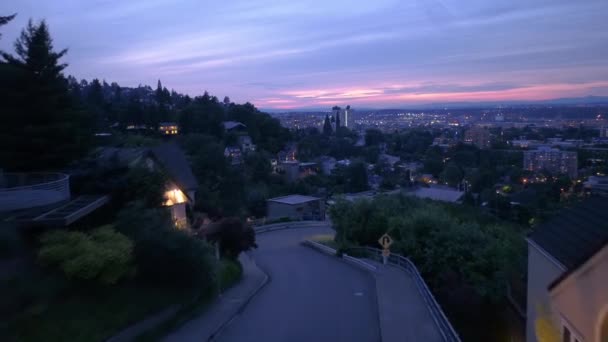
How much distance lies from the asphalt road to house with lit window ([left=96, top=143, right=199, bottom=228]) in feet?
12.8

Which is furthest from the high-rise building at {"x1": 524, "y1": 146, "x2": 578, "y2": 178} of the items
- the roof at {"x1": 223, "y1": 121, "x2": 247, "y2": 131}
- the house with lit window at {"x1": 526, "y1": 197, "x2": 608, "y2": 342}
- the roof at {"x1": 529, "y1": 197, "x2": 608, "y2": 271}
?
the roof at {"x1": 223, "y1": 121, "x2": 247, "y2": 131}

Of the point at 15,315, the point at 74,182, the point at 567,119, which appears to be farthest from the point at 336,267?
the point at 567,119

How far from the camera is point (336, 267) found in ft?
61.7

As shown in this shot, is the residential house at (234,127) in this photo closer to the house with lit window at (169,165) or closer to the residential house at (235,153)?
the residential house at (235,153)

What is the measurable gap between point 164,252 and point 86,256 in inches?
93.4

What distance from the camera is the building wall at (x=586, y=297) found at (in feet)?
15.8

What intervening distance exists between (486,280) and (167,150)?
16517 millimetres

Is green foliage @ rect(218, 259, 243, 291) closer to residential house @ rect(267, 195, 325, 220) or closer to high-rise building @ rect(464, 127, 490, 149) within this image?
residential house @ rect(267, 195, 325, 220)

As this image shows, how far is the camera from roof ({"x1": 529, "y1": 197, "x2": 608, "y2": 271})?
25.9 ft

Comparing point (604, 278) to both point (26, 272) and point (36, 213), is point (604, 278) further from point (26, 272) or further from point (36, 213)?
point (36, 213)

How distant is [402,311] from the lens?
12047mm

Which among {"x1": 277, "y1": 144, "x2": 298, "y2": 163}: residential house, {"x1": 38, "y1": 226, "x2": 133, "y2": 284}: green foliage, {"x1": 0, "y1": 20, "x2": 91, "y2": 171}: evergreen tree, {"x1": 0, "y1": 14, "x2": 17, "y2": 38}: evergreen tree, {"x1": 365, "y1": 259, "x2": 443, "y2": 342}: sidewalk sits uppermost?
{"x1": 0, "y1": 14, "x2": 17, "y2": 38}: evergreen tree

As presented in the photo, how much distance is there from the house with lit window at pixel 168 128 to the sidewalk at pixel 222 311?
4320 centimetres

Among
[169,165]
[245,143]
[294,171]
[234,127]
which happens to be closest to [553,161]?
[294,171]
